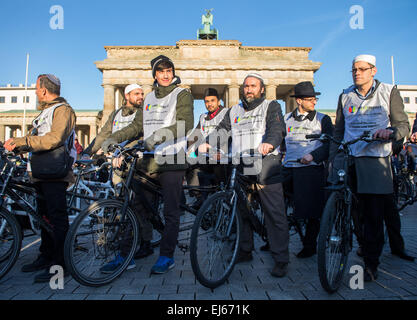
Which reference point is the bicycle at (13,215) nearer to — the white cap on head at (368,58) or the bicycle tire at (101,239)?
the bicycle tire at (101,239)

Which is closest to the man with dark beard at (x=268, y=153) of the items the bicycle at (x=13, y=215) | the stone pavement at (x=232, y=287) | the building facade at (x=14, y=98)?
the stone pavement at (x=232, y=287)

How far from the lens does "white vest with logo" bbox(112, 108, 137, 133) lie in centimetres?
488

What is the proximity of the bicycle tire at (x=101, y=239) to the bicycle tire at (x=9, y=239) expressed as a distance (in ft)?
1.83

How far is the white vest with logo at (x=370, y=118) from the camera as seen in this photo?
3.25m

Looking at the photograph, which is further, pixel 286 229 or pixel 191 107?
pixel 191 107

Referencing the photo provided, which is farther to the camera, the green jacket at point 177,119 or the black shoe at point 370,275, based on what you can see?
the green jacket at point 177,119

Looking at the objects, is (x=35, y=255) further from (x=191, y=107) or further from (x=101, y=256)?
(x=191, y=107)

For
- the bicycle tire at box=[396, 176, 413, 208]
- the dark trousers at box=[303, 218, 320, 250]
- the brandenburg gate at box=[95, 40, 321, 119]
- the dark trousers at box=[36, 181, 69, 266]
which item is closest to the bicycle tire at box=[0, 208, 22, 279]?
the dark trousers at box=[36, 181, 69, 266]

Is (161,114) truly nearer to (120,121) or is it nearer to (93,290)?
(120,121)

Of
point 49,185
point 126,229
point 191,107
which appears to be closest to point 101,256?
point 126,229

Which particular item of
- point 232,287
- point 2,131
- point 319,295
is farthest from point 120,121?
point 2,131

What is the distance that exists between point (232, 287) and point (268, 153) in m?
1.42

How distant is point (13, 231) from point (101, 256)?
0.87m
